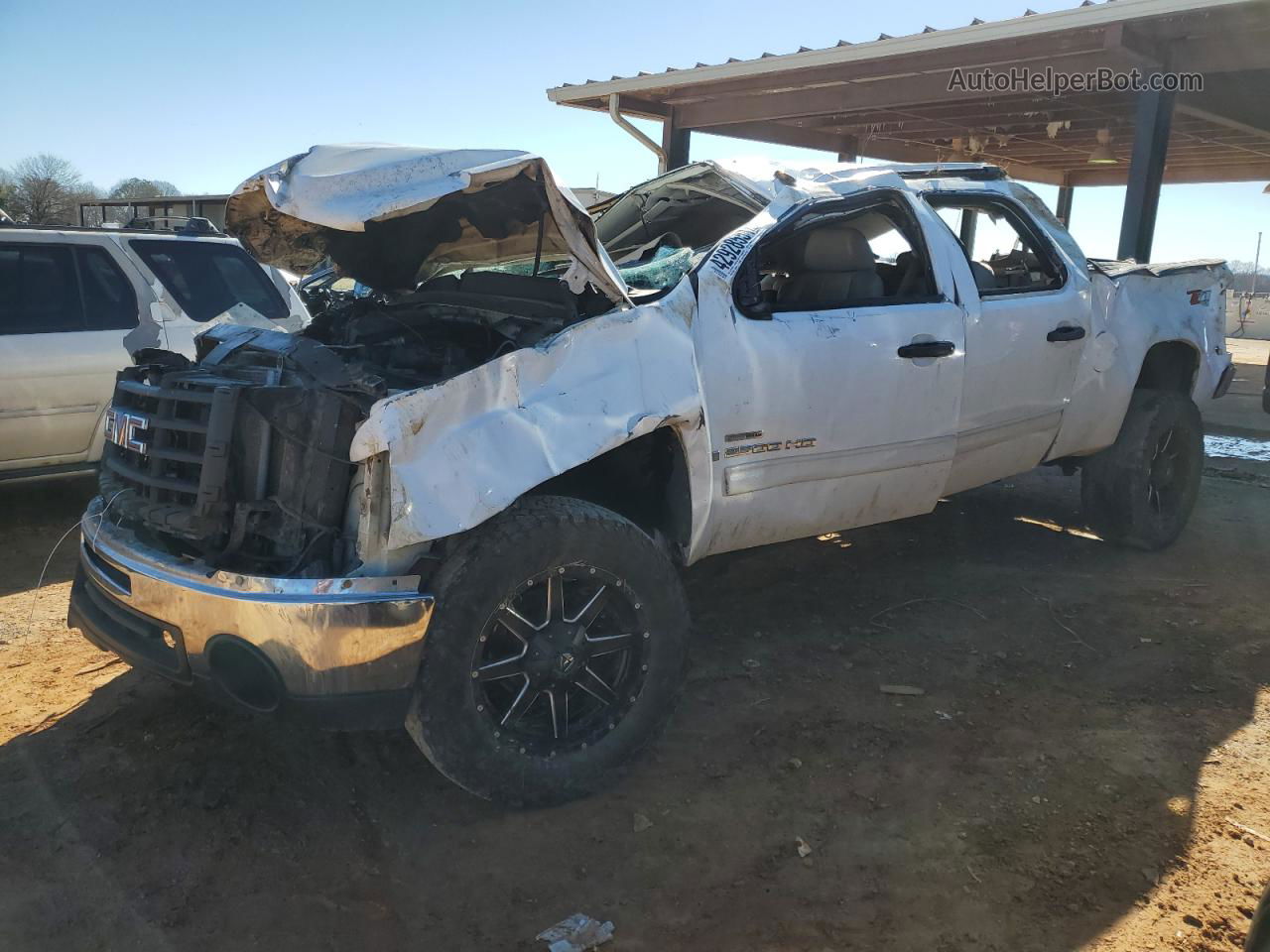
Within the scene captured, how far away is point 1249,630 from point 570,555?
342cm

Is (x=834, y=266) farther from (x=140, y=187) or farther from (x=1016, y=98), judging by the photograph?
(x=140, y=187)

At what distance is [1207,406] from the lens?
1115cm

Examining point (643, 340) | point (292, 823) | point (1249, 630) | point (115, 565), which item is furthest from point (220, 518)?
point (1249, 630)

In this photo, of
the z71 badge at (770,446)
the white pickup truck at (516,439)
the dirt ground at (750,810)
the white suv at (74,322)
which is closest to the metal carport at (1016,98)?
the white pickup truck at (516,439)

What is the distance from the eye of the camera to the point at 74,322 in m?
5.74

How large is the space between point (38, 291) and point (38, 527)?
54.8 inches

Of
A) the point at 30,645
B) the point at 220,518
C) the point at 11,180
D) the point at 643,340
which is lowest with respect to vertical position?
the point at 30,645

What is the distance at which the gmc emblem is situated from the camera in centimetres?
301

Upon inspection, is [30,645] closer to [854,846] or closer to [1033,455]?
[854,846]

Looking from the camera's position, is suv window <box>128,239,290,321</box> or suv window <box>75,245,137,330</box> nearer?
suv window <box>75,245,137,330</box>

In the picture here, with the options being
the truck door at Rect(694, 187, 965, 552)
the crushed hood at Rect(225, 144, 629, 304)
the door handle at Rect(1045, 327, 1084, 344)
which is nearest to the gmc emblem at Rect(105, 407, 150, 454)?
the crushed hood at Rect(225, 144, 629, 304)

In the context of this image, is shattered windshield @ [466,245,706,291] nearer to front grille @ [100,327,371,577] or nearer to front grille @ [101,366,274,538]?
front grille @ [100,327,371,577]

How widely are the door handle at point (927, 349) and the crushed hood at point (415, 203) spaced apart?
131 cm

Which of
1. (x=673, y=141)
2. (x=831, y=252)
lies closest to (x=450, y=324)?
(x=831, y=252)
